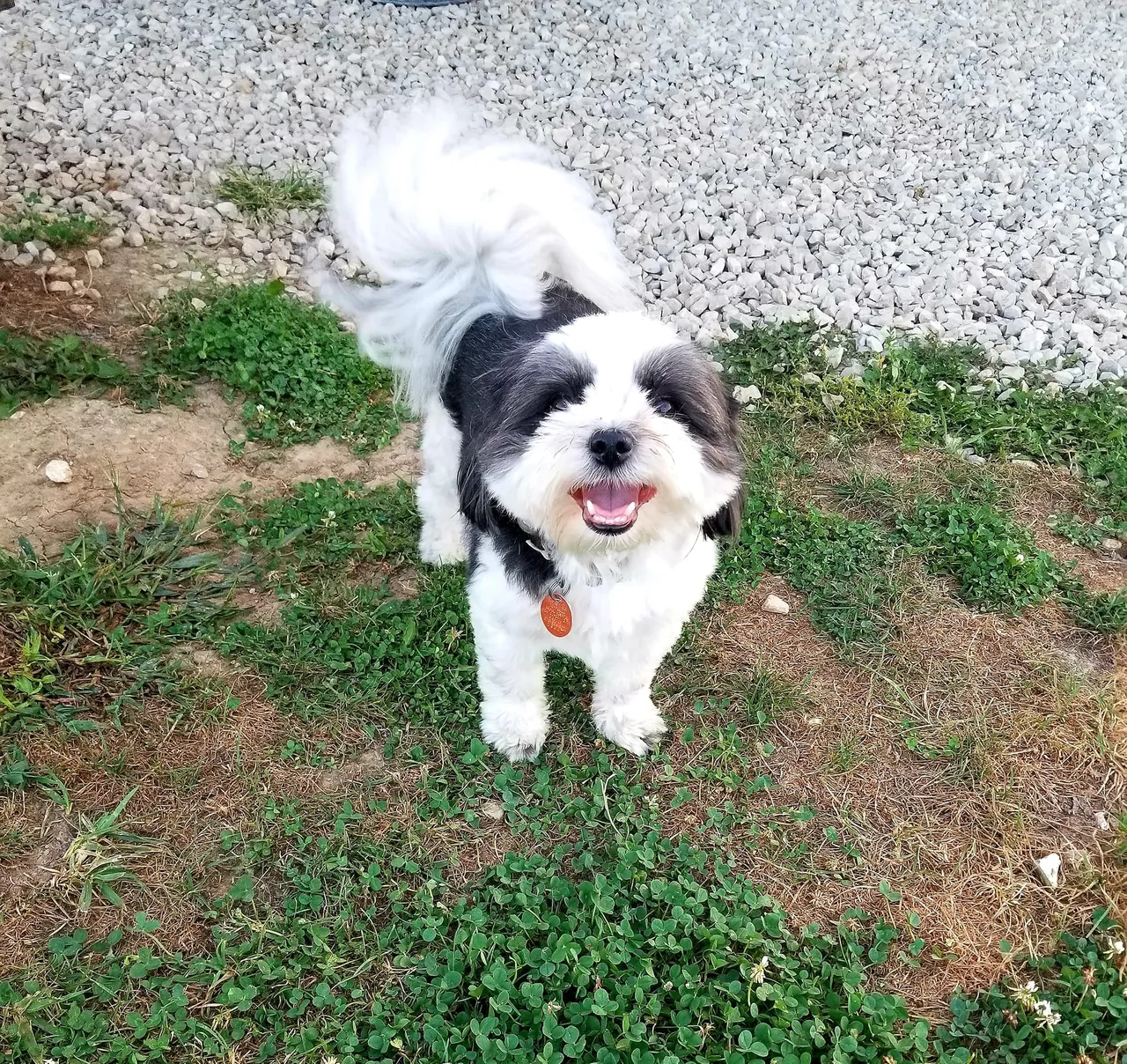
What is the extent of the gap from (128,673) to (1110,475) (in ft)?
14.3

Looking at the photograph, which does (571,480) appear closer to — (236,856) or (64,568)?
(236,856)

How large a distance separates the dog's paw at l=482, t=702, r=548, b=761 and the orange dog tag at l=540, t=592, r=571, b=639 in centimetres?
56

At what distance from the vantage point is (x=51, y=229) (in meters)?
4.55

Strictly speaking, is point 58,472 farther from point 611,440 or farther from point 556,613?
point 611,440

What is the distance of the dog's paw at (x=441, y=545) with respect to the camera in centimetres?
338

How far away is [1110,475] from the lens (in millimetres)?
3930

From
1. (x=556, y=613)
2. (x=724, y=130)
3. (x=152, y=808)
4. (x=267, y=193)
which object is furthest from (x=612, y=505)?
(x=724, y=130)

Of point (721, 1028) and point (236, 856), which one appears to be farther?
point (236, 856)

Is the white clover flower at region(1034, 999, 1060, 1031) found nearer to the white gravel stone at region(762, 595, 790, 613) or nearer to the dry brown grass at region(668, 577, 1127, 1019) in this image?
the dry brown grass at region(668, 577, 1127, 1019)

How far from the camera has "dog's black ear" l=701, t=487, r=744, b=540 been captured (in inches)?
90.8

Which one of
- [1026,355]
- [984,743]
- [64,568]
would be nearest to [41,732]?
[64,568]

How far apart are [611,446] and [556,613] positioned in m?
0.64

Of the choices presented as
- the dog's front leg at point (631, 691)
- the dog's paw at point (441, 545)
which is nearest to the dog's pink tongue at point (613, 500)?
the dog's front leg at point (631, 691)

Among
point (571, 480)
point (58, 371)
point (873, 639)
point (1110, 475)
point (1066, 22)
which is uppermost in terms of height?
point (1066, 22)
